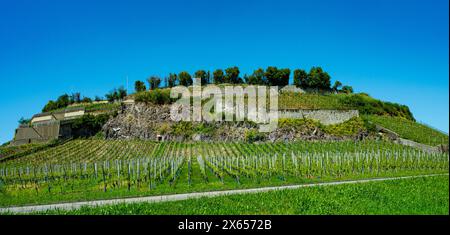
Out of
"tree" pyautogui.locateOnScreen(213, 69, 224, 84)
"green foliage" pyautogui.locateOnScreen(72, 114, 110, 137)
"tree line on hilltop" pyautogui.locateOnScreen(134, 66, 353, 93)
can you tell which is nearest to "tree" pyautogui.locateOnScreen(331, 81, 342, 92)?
"tree line on hilltop" pyautogui.locateOnScreen(134, 66, 353, 93)

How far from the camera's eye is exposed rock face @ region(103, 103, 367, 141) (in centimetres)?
6050

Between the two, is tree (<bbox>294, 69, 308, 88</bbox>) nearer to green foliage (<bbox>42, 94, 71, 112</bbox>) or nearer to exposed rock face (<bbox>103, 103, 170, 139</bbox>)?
exposed rock face (<bbox>103, 103, 170, 139</bbox>)

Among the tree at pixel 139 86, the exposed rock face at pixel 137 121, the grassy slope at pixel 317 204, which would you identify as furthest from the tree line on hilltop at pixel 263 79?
the grassy slope at pixel 317 204

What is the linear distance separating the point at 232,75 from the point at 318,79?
21951 mm

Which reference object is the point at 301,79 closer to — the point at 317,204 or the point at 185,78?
the point at 185,78

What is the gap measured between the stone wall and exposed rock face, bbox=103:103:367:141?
3557 millimetres

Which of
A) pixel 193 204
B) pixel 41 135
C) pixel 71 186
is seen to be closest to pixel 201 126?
pixel 41 135

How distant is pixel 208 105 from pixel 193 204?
58.1m

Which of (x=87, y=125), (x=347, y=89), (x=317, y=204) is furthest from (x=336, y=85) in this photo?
(x=317, y=204)

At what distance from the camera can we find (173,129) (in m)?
66.4

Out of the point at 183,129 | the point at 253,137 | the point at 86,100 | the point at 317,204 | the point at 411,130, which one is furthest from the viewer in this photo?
the point at 86,100

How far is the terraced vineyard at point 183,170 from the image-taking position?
2399 cm
